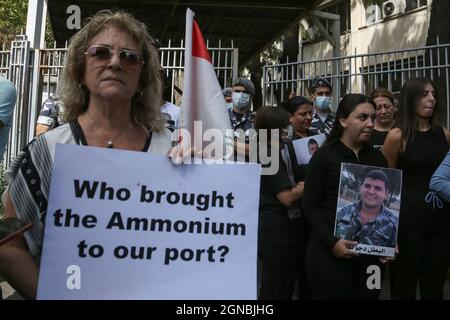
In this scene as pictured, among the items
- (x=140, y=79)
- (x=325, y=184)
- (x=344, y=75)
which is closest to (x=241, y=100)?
(x=325, y=184)

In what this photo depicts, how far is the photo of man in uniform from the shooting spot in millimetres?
3084

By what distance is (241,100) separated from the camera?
5383mm

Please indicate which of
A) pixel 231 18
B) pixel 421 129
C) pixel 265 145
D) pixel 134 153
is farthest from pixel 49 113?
pixel 231 18

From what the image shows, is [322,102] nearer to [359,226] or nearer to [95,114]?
[359,226]

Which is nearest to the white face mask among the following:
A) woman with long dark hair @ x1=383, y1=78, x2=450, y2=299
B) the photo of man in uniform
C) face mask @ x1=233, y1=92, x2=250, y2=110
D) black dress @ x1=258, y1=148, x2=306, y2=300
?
face mask @ x1=233, y1=92, x2=250, y2=110

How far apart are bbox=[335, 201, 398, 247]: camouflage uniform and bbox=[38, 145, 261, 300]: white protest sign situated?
1390 mm

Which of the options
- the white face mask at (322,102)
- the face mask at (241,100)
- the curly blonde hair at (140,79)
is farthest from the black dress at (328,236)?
the white face mask at (322,102)

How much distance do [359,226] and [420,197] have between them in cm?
74

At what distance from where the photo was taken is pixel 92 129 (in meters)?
1.92

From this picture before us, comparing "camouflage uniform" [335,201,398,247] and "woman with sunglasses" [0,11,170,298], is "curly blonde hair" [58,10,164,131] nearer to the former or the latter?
"woman with sunglasses" [0,11,170,298]

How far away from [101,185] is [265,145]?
2.26 metres

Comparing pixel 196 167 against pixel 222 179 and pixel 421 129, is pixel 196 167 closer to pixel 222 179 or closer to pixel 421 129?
pixel 222 179

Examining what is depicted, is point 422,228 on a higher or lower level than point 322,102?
lower

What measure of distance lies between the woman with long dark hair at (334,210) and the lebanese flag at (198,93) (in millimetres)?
1385
